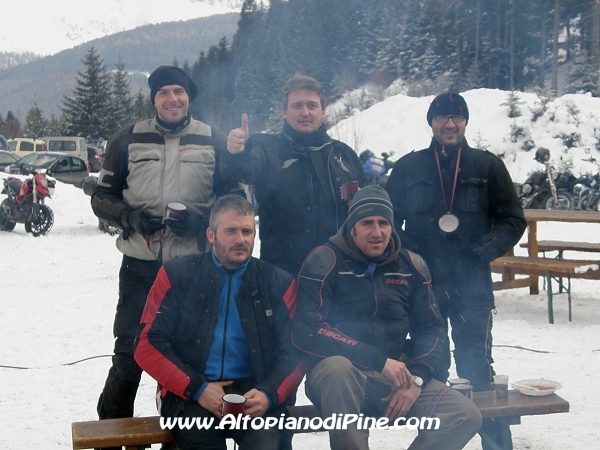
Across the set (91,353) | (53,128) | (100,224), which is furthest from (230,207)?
(53,128)

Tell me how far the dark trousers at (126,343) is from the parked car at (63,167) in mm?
20014

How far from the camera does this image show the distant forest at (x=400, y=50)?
4697 centimetres

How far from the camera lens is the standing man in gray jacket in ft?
11.7

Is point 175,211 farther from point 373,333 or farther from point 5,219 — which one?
point 5,219

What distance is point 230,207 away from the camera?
10.7ft

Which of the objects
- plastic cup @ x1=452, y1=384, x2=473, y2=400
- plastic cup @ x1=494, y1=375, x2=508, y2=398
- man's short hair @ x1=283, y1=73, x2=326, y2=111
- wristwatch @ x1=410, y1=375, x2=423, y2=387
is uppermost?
man's short hair @ x1=283, y1=73, x2=326, y2=111

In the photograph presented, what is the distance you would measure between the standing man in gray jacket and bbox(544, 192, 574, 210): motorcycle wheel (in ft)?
46.1

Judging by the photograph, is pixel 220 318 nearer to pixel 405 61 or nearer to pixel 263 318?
pixel 263 318

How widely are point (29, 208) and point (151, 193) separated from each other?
1183 centimetres

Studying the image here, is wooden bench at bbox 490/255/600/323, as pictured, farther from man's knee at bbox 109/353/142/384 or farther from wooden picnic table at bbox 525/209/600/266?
man's knee at bbox 109/353/142/384

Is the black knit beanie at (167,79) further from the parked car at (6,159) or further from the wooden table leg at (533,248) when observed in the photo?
the parked car at (6,159)

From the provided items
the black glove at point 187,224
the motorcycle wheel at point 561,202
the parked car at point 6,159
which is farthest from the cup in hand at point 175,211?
the parked car at point 6,159

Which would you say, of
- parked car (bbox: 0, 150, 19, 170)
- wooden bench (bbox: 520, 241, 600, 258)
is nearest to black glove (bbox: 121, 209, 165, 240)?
wooden bench (bbox: 520, 241, 600, 258)

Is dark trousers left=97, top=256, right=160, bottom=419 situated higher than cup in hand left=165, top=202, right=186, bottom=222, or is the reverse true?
cup in hand left=165, top=202, right=186, bottom=222
